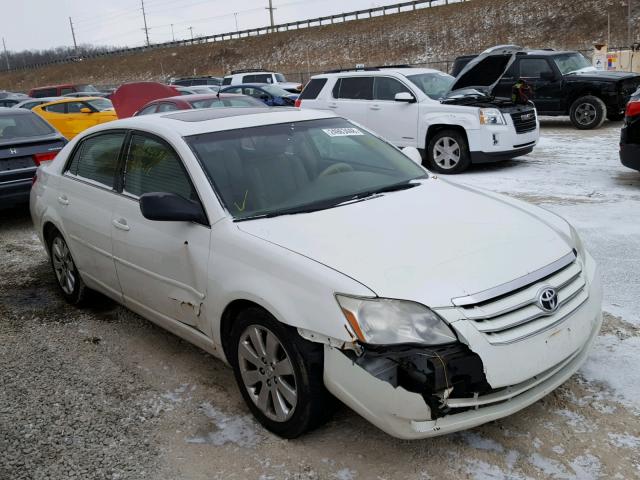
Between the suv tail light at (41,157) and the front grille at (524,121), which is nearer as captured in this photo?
the suv tail light at (41,157)

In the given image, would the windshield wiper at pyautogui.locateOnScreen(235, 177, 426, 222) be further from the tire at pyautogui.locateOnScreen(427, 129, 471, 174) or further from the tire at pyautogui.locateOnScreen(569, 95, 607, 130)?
the tire at pyautogui.locateOnScreen(569, 95, 607, 130)

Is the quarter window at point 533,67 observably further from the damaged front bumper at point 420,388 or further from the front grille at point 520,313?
the damaged front bumper at point 420,388

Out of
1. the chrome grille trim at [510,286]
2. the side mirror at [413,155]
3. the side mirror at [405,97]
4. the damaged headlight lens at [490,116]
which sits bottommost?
the chrome grille trim at [510,286]

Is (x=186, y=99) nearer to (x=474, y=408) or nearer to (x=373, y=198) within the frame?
(x=373, y=198)

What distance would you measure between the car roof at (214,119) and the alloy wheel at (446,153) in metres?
5.92

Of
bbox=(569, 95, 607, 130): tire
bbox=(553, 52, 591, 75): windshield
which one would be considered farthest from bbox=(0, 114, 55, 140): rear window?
bbox=(553, 52, 591, 75): windshield

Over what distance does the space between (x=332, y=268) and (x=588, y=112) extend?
13.0 metres

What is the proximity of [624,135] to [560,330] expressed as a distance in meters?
5.95

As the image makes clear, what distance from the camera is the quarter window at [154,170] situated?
3630 millimetres

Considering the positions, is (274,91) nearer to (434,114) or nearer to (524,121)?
(434,114)

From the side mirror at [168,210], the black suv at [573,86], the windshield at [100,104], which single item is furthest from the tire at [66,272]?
the windshield at [100,104]

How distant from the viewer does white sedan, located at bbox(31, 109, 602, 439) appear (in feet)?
8.39

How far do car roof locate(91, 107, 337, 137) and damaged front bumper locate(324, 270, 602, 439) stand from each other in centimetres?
184

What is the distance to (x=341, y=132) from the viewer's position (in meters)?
4.25
